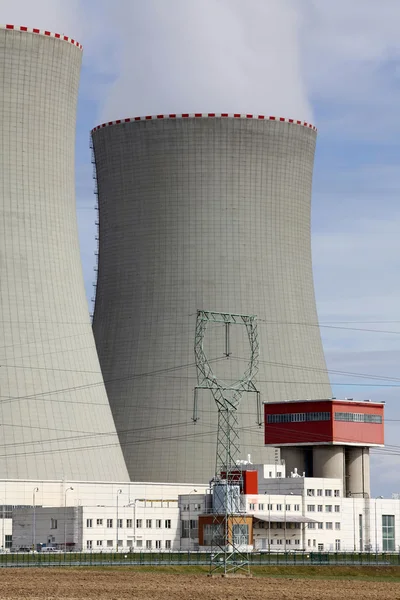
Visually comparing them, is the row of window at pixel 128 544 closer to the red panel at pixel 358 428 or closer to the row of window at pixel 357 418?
the red panel at pixel 358 428

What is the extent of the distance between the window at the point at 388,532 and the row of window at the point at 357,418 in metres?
3.05

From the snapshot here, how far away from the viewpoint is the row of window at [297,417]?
5533cm

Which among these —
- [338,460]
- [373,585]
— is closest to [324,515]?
[338,460]

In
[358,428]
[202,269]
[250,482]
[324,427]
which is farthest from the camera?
[358,428]

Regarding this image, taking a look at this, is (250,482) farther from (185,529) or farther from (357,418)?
(357,418)

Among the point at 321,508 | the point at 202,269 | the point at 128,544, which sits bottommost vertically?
the point at 128,544

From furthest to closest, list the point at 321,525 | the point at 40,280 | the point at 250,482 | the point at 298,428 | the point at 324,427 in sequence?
the point at 298,428
the point at 324,427
the point at 321,525
the point at 250,482
the point at 40,280

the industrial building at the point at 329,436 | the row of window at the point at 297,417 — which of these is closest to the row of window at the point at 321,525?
the industrial building at the point at 329,436

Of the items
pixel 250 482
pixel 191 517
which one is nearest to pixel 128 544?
pixel 191 517

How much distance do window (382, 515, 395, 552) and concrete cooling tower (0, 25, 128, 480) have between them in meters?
11.1

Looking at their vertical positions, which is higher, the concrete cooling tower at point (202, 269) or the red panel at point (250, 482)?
the concrete cooling tower at point (202, 269)

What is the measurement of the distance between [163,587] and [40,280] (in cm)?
1347

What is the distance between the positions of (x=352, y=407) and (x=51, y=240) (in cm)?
1267

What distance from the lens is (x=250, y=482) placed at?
53.4 meters
